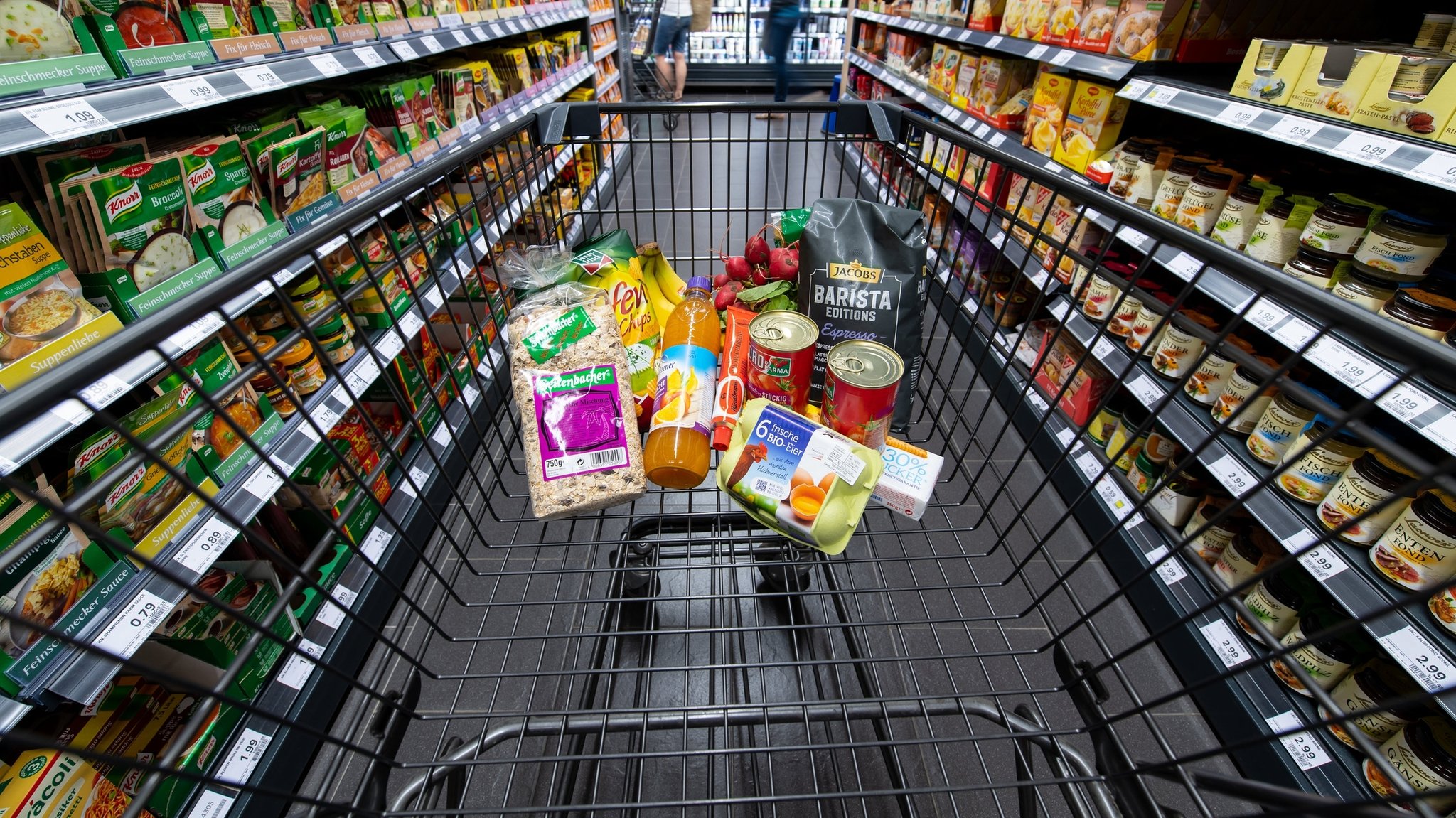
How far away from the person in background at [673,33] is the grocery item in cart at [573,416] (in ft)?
21.0

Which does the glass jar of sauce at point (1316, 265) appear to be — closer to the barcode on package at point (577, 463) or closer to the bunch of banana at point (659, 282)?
the bunch of banana at point (659, 282)

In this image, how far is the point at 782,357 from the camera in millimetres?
886

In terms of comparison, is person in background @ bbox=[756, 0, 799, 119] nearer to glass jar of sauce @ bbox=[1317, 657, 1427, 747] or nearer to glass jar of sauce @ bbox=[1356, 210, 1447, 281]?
glass jar of sauce @ bbox=[1356, 210, 1447, 281]

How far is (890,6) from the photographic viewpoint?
472cm

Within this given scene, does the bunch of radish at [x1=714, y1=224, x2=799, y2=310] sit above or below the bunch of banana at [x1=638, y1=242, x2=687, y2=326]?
above

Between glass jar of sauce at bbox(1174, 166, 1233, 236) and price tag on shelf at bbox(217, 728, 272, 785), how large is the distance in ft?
8.36

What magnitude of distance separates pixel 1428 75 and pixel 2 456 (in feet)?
7.89

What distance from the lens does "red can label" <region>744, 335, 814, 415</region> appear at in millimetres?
890

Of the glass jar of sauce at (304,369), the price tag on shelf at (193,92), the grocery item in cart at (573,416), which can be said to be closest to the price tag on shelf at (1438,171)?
the grocery item in cart at (573,416)

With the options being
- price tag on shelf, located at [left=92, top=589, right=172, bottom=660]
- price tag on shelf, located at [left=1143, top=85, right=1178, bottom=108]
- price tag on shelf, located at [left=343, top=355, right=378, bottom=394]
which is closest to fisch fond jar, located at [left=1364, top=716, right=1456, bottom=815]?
price tag on shelf, located at [left=1143, top=85, right=1178, bottom=108]

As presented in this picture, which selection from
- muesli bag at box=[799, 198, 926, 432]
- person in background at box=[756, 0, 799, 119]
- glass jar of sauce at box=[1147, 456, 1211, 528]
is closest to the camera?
muesli bag at box=[799, 198, 926, 432]

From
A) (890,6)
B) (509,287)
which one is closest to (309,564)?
(509,287)

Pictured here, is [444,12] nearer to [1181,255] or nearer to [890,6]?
[1181,255]

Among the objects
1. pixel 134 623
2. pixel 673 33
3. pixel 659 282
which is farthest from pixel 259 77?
pixel 673 33
